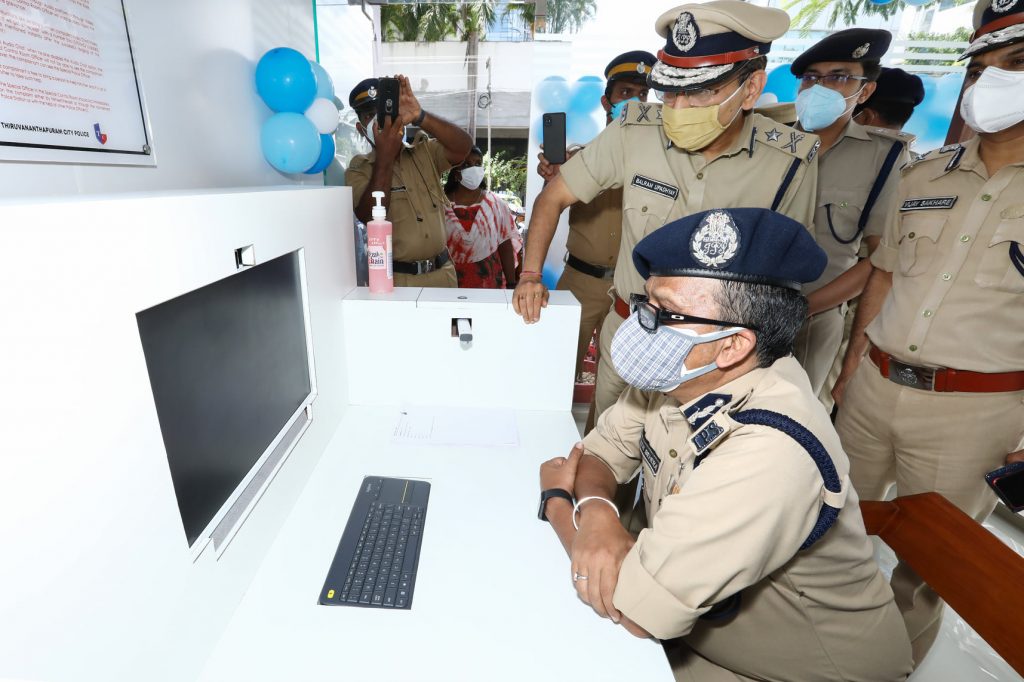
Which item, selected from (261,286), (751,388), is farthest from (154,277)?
(751,388)

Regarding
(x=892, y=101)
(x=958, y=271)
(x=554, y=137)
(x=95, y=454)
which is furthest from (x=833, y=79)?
(x=95, y=454)

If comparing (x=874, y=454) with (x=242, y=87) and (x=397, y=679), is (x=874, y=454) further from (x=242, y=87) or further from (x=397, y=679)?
(x=242, y=87)

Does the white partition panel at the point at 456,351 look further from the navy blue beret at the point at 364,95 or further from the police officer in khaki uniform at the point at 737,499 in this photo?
the navy blue beret at the point at 364,95

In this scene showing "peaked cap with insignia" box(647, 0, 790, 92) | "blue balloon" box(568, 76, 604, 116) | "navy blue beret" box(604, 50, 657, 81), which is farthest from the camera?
"blue balloon" box(568, 76, 604, 116)

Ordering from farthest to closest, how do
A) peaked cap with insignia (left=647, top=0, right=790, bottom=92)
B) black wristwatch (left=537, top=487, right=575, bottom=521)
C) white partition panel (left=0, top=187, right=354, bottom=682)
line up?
peaked cap with insignia (left=647, top=0, right=790, bottom=92) < black wristwatch (left=537, top=487, right=575, bottom=521) < white partition panel (left=0, top=187, right=354, bottom=682)

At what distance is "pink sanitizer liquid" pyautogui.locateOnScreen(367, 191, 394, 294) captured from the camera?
1.41 metres

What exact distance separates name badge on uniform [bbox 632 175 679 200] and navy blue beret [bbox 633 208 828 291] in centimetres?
81

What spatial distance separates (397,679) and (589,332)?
2009 mm

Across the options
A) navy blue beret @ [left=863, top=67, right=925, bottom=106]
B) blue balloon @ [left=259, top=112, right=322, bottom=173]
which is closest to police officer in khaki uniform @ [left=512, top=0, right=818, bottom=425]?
blue balloon @ [left=259, top=112, right=322, bottom=173]

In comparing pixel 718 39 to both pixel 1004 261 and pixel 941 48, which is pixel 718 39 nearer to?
pixel 1004 261

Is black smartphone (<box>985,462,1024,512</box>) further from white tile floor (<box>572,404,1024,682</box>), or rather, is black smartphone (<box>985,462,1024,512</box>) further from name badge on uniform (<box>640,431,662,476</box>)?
name badge on uniform (<box>640,431,662,476</box>)

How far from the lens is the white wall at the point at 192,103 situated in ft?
2.77

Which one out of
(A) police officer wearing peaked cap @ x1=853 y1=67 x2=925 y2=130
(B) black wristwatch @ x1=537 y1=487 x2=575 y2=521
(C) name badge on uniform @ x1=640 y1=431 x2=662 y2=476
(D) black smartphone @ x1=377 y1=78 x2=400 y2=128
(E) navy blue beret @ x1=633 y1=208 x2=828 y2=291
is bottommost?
(B) black wristwatch @ x1=537 y1=487 x2=575 y2=521

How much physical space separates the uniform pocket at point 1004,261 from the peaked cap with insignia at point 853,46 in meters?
0.95
